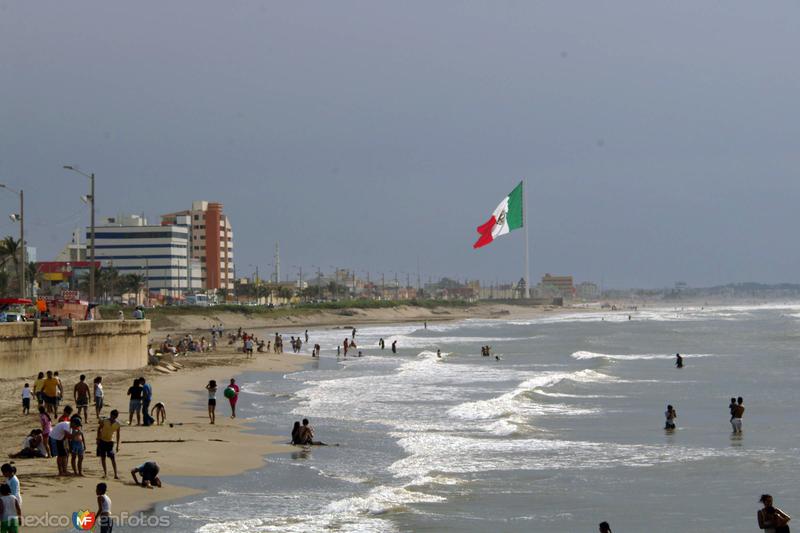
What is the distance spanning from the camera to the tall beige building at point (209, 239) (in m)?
174

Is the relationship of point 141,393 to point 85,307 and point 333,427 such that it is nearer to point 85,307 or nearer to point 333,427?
point 333,427

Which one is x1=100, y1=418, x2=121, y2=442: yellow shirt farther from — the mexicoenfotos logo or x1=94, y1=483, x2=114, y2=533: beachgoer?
x1=94, y1=483, x2=114, y2=533: beachgoer

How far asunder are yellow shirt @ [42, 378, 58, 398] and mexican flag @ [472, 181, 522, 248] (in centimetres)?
6168

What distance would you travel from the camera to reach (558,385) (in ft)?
131

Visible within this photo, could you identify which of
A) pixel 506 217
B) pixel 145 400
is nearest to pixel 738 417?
pixel 145 400

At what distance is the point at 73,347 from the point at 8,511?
2131 cm

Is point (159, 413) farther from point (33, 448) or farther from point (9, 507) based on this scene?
point (9, 507)

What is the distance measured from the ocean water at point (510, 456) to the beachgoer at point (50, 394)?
5.49 metres

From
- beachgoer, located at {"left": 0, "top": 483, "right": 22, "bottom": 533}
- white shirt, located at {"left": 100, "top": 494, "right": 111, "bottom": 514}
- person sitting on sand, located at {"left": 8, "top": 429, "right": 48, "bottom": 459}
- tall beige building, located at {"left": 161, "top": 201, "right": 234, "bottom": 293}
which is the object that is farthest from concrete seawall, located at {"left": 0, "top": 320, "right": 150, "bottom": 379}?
tall beige building, located at {"left": 161, "top": 201, "right": 234, "bottom": 293}

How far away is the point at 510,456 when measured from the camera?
73.8 feet

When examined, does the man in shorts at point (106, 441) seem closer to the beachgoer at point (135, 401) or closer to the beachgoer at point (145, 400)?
the beachgoer at point (135, 401)

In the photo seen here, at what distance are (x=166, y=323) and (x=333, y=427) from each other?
7656 centimetres

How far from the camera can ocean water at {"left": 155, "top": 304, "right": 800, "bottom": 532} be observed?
53.8 ft

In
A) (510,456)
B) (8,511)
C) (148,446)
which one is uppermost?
(8,511)
